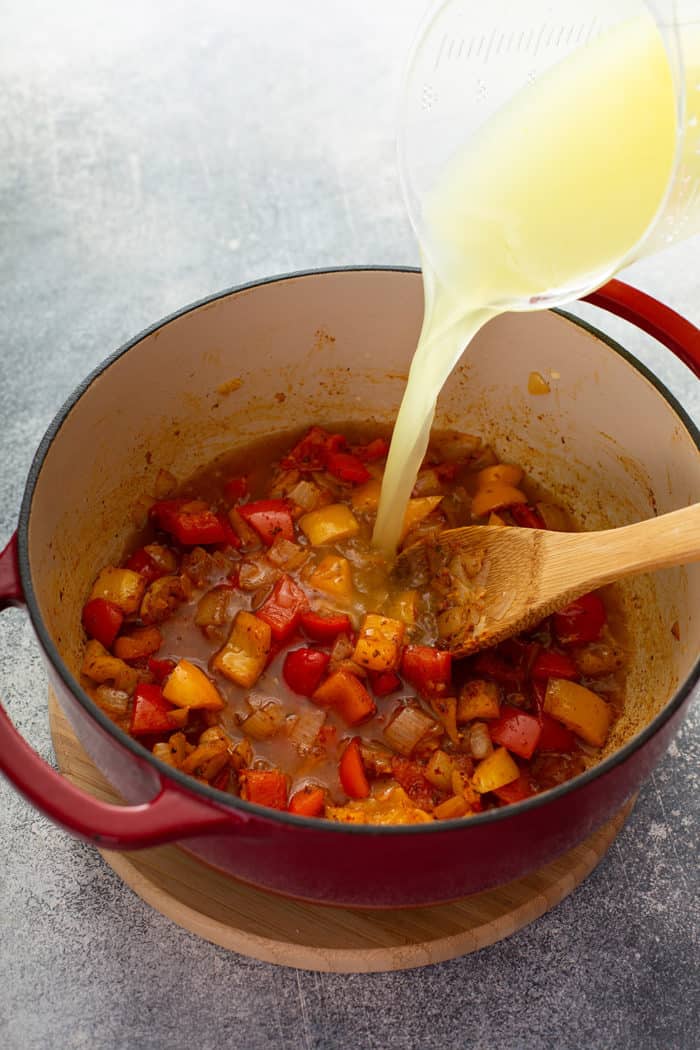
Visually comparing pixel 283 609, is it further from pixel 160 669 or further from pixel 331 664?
pixel 160 669

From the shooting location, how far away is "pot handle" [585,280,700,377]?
2143mm

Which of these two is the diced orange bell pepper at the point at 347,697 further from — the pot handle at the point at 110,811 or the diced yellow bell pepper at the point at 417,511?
the pot handle at the point at 110,811

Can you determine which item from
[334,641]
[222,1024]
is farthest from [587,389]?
[222,1024]

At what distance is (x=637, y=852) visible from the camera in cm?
218

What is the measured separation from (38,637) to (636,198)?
3.88 ft

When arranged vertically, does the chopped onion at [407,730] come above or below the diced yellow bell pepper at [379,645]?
below

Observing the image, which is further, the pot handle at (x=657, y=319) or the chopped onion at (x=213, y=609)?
→ the chopped onion at (x=213, y=609)

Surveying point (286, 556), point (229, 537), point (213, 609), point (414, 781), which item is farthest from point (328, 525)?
point (414, 781)

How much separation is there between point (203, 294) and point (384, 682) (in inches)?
56.2

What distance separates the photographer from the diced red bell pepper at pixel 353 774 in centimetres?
209

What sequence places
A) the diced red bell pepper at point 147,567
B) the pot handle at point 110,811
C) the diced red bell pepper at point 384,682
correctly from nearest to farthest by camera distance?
1. the pot handle at point 110,811
2. the diced red bell pepper at point 384,682
3. the diced red bell pepper at point 147,567

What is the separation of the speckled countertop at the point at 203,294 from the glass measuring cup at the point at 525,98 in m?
1.06

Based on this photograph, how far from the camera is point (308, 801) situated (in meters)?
2.05

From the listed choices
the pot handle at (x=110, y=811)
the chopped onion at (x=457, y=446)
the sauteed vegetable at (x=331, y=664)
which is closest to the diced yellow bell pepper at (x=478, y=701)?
the sauteed vegetable at (x=331, y=664)
